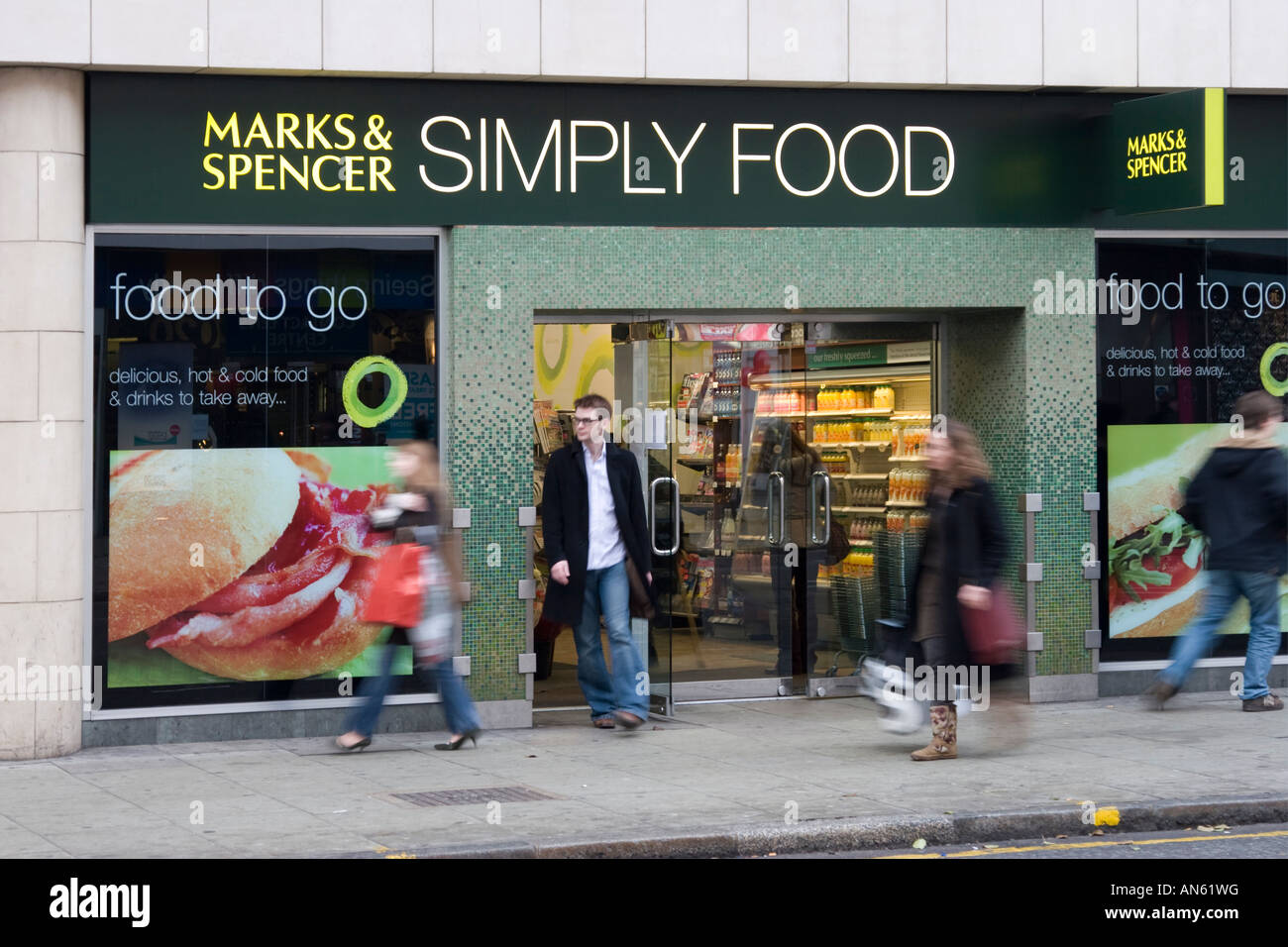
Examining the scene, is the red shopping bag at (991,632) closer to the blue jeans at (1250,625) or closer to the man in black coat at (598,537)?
the blue jeans at (1250,625)

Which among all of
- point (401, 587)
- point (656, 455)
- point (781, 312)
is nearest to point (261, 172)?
point (401, 587)

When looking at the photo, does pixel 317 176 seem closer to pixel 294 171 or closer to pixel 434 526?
pixel 294 171

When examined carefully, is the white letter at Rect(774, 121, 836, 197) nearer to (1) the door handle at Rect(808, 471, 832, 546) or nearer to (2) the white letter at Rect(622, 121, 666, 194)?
(2) the white letter at Rect(622, 121, 666, 194)

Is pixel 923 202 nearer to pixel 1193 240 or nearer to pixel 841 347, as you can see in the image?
pixel 841 347

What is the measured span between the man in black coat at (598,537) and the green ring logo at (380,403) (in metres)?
1.04

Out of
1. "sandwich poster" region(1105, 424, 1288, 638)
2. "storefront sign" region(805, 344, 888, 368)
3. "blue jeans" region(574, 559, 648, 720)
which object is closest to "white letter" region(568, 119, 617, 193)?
"storefront sign" region(805, 344, 888, 368)

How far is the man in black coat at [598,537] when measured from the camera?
10.6 meters

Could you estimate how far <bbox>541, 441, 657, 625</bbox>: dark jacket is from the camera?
1060cm

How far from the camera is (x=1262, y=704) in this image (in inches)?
440

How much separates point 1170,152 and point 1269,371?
1.97 metres
